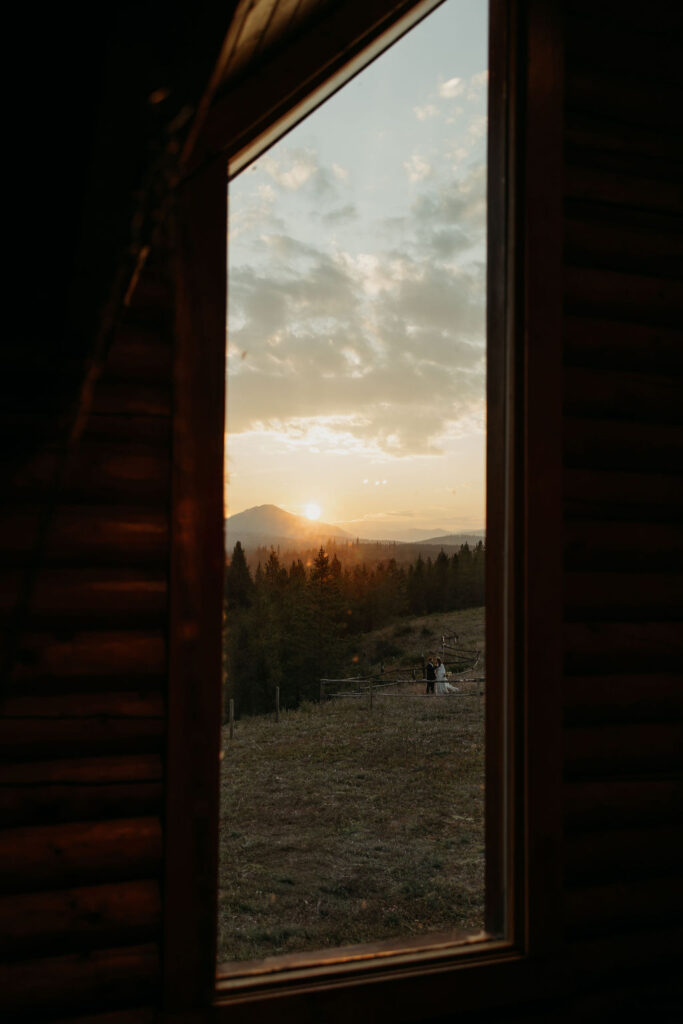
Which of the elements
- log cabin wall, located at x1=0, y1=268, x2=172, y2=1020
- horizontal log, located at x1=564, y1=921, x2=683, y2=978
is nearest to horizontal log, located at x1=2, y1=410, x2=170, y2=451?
log cabin wall, located at x1=0, y1=268, x2=172, y2=1020

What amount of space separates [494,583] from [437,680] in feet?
31.2

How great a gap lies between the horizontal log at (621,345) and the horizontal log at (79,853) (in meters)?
1.43

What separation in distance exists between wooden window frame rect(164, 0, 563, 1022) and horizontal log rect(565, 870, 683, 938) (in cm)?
→ 6

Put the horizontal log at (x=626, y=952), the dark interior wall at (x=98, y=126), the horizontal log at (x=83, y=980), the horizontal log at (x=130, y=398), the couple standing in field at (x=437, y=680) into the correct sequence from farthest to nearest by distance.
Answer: the couple standing in field at (x=437, y=680) < the horizontal log at (x=626, y=952) < the horizontal log at (x=130, y=398) < the horizontal log at (x=83, y=980) < the dark interior wall at (x=98, y=126)

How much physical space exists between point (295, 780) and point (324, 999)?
8829 millimetres

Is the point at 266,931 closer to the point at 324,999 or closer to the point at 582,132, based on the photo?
the point at 324,999

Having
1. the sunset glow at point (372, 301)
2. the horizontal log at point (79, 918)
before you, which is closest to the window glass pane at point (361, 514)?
the sunset glow at point (372, 301)

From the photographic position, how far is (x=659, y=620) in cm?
161

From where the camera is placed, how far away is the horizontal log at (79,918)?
4.09 feet

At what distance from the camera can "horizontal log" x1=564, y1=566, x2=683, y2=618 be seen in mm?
1552

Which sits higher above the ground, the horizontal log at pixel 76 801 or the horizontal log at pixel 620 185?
the horizontal log at pixel 620 185

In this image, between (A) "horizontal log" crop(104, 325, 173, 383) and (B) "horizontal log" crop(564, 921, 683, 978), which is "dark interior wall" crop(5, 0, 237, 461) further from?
(B) "horizontal log" crop(564, 921, 683, 978)

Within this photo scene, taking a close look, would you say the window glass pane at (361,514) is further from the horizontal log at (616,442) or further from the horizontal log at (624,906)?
the horizontal log at (624,906)

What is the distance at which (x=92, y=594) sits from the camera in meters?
1.32
